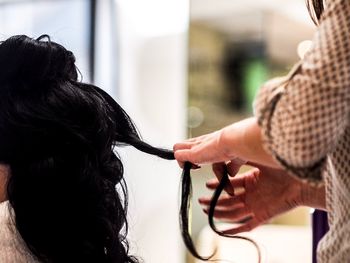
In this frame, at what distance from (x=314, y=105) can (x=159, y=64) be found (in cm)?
173

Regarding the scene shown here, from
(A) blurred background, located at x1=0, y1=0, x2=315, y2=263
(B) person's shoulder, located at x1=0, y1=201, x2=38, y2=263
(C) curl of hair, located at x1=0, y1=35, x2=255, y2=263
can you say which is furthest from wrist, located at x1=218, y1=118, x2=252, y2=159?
(A) blurred background, located at x1=0, y1=0, x2=315, y2=263

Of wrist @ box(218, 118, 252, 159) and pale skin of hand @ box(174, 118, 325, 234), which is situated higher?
wrist @ box(218, 118, 252, 159)

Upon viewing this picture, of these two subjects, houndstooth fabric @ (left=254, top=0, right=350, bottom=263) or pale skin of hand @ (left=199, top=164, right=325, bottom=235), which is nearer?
houndstooth fabric @ (left=254, top=0, right=350, bottom=263)

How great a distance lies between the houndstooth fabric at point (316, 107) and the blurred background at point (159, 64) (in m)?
1.23

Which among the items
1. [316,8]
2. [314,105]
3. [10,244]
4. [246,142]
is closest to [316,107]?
[314,105]

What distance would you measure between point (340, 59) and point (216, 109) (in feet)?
6.84

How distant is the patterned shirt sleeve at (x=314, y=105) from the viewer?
0.73 metres

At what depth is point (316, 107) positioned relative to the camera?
73 cm

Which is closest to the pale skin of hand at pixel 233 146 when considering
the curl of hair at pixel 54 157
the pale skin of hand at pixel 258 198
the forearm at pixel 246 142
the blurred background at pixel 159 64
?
the forearm at pixel 246 142

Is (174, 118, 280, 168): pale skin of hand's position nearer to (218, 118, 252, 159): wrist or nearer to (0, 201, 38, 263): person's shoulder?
(218, 118, 252, 159): wrist

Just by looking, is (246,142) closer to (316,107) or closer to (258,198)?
(316,107)

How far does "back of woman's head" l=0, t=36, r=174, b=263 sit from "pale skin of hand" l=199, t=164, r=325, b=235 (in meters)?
0.23

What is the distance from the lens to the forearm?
0.80 m

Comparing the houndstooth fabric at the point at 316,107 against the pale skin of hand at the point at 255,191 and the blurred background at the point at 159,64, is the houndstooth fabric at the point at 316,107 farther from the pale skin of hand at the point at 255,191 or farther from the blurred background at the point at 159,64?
the blurred background at the point at 159,64
